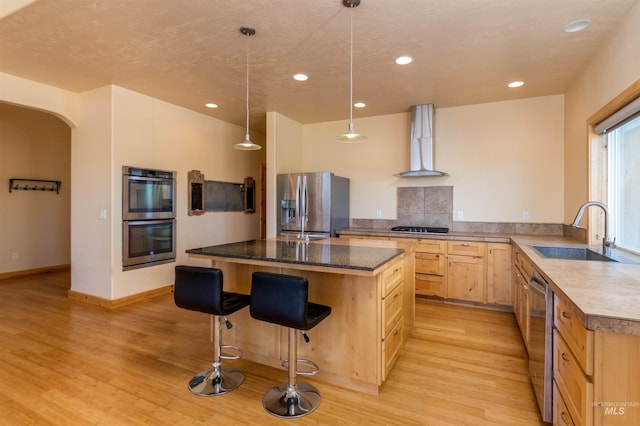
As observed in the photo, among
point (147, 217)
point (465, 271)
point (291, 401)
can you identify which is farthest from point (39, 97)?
point (465, 271)

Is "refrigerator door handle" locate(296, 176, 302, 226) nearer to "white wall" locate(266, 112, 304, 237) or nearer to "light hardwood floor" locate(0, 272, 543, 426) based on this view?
"white wall" locate(266, 112, 304, 237)

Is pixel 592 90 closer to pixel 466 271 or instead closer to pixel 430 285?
pixel 466 271

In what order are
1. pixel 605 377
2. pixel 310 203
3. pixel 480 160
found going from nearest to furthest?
pixel 605 377, pixel 480 160, pixel 310 203

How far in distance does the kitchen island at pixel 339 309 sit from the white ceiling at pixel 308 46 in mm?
1730

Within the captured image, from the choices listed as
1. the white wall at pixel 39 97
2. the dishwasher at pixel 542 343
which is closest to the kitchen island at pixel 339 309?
the dishwasher at pixel 542 343

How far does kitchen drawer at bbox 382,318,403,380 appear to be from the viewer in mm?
2189

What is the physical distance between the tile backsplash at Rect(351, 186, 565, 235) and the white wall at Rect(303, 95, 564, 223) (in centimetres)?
8

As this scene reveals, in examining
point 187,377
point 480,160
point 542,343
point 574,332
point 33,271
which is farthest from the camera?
point 33,271

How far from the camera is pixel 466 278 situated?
13.1ft

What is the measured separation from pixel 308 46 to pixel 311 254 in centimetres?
185

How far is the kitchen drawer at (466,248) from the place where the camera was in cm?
389

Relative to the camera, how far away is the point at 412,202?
4875mm

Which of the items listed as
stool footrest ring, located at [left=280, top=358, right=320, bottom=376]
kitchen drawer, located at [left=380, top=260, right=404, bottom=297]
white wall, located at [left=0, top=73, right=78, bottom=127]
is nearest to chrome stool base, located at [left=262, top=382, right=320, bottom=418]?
stool footrest ring, located at [left=280, top=358, right=320, bottom=376]

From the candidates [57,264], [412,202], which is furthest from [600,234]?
[57,264]
